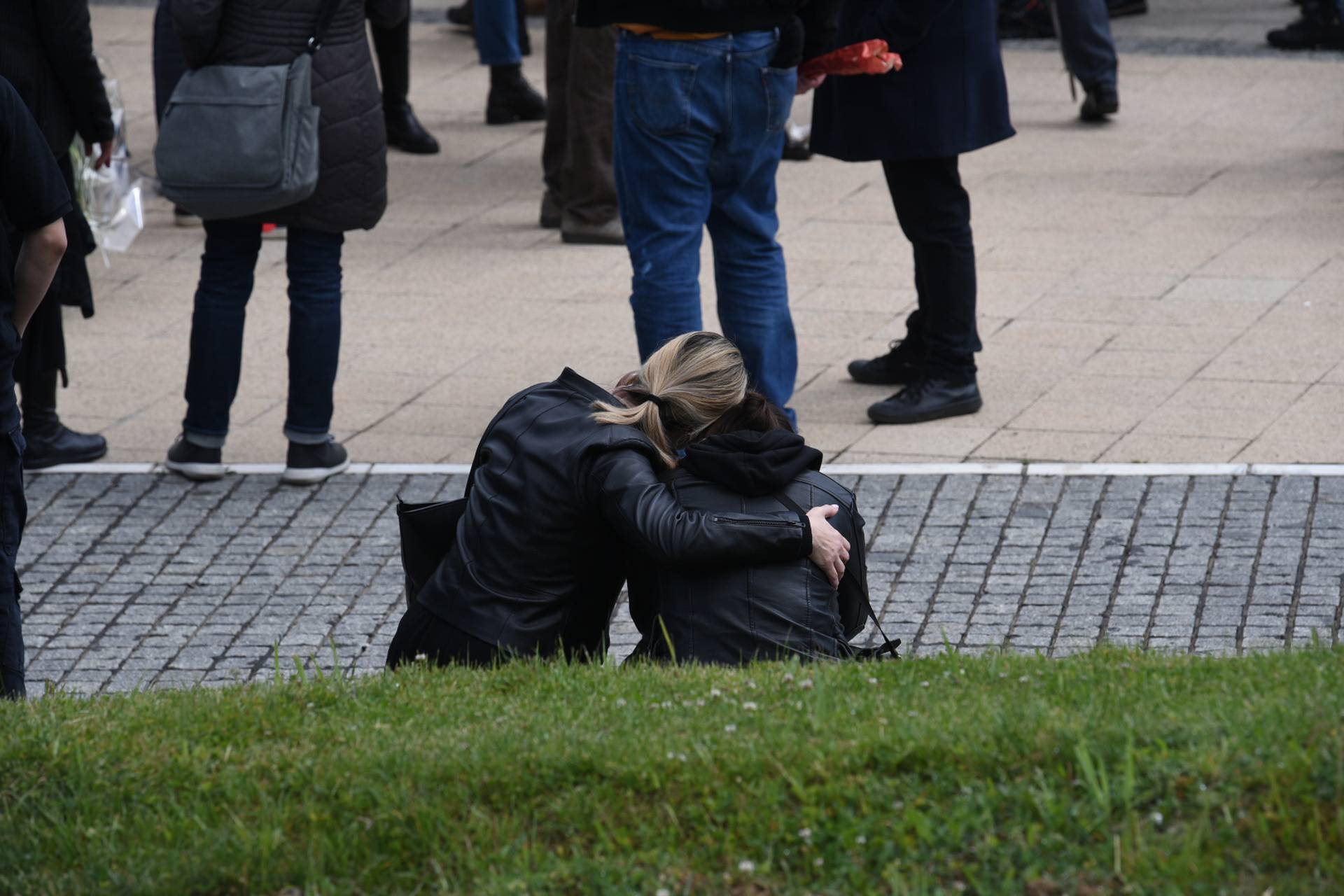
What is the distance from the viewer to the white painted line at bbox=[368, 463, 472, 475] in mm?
6285

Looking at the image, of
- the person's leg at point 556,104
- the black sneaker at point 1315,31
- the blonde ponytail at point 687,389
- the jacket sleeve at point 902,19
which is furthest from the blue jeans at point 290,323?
the black sneaker at point 1315,31

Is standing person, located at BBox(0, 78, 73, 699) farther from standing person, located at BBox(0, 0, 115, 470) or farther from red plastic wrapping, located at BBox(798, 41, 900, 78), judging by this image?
red plastic wrapping, located at BBox(798, 41, 900, 78)

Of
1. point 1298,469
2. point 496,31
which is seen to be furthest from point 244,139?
point 496,31

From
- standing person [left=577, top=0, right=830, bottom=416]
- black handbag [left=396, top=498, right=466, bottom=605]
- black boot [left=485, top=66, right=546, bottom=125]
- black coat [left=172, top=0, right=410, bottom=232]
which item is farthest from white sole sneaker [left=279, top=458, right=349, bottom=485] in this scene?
A: black boot [left=485, top=66, right=546, bottom=125]

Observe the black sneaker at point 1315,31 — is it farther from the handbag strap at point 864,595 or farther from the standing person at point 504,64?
the handbag strap at point 864,595

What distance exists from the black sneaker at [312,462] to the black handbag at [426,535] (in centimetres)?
187

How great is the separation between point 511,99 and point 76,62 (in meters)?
5.74

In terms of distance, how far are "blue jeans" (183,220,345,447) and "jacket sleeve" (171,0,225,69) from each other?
560 millimetres

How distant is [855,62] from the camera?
6.19 m

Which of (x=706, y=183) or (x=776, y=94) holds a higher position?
(x=776, y=94)

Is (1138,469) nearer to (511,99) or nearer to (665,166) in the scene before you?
(665,166)

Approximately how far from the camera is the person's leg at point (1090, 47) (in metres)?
10.7

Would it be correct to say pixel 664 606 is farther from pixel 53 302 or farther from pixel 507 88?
pixel 507 88

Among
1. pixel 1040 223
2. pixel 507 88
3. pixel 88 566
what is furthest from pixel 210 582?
pixel 507 88
